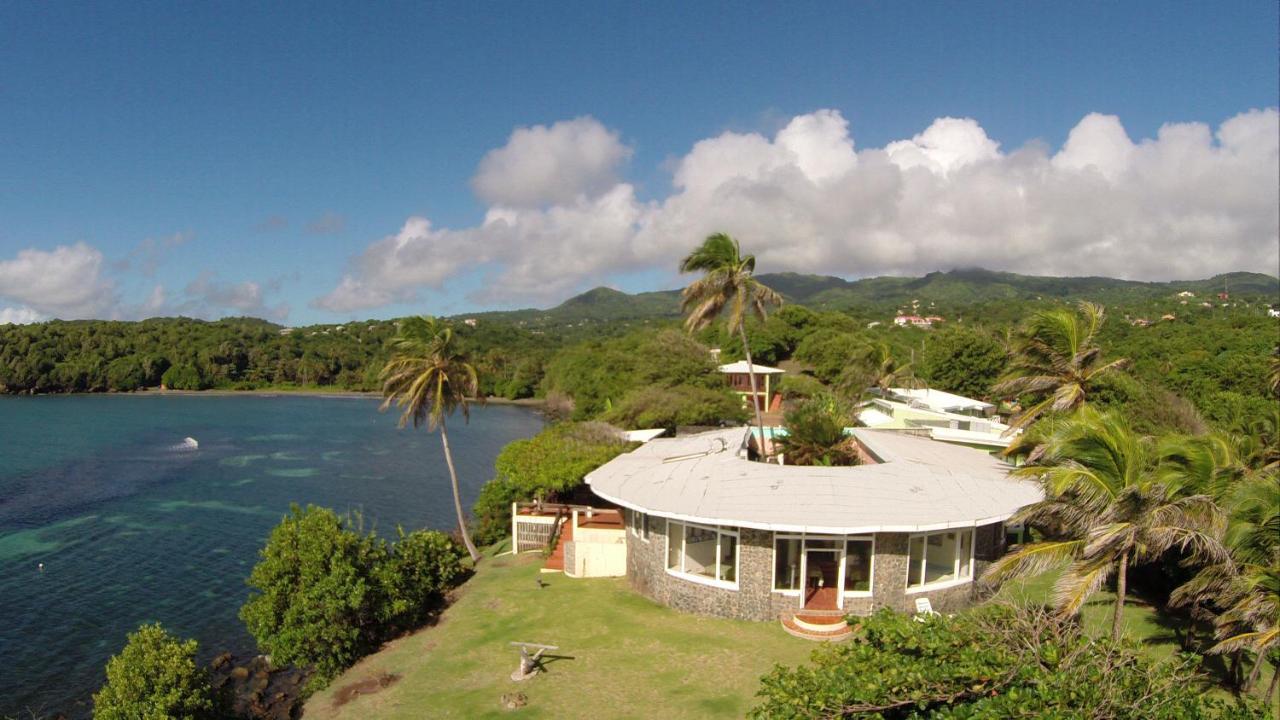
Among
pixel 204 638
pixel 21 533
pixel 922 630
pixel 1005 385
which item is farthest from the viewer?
pixel 21 533

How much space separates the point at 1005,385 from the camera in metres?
19.4

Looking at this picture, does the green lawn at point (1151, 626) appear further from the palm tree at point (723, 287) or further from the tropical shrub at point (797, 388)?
Result: the tropical shrub at point (797, 388)

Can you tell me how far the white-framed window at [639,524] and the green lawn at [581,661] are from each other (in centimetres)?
148

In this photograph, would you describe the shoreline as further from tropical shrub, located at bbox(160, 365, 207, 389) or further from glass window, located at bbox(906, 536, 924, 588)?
glass window, located at bbox(906, 536, 924, 588)

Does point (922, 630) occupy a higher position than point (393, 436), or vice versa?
point (922, 630)

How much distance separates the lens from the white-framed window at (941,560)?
15.3m

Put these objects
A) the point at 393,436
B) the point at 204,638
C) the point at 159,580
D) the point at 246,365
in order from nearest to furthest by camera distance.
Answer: the point at 204,638 < the point at 159,580 < the point at 393,436 < the point at 246,365

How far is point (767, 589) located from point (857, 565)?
1974mm

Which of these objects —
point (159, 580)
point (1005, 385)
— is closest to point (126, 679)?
point (159, 580)

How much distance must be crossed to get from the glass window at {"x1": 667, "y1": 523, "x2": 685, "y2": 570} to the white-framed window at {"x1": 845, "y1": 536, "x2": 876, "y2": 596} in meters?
3.65

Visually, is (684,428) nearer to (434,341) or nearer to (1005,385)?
(434,341)

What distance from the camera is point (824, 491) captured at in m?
15.7

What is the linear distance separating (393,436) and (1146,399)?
58.3 m

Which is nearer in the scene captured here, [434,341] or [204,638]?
[204,638]
